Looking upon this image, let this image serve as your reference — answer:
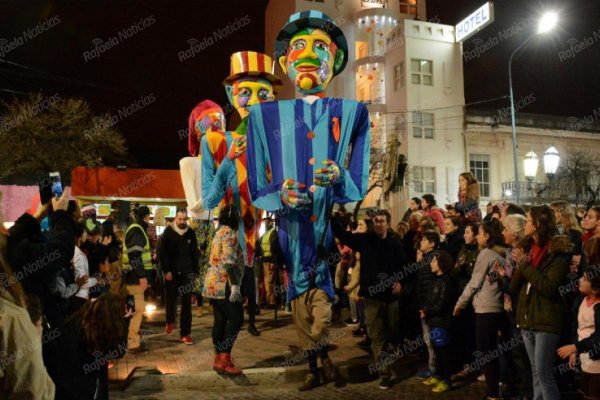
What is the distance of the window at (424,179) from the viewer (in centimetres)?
2745

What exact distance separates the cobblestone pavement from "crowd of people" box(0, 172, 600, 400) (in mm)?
→ 144

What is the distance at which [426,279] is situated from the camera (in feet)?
20.7

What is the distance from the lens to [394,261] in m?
6.45

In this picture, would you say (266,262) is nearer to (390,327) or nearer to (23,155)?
(390,327)

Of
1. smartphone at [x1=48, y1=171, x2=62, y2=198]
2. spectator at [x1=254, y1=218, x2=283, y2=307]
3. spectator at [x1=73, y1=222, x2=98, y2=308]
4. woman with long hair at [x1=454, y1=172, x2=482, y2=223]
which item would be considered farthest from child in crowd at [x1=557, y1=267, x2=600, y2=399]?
spectator at [x1=254, y1=218, x2=283, y2=307]

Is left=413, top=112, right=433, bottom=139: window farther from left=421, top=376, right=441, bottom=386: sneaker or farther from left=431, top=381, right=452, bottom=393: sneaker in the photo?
left=431, top=381, right=452, bottom=393: sneaker

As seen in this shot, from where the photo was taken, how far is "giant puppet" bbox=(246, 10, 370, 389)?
17.5 ft

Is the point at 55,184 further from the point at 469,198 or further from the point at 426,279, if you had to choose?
the point at 469,198

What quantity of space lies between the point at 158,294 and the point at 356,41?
24.2 m

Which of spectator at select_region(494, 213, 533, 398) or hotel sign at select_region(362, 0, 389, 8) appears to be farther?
hotel sign at select_region(362, 0, 389, 8)

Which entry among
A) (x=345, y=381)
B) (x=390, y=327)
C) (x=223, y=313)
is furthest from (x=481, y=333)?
(x=223, y=313)

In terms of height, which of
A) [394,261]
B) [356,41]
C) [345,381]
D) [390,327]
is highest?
[356,41]

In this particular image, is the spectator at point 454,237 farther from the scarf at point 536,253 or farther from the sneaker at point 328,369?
the sneaker at point 328,369

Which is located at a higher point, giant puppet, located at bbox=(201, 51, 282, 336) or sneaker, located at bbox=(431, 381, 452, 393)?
giant puppet, located at bbox=(201, 51, 282, 336)
